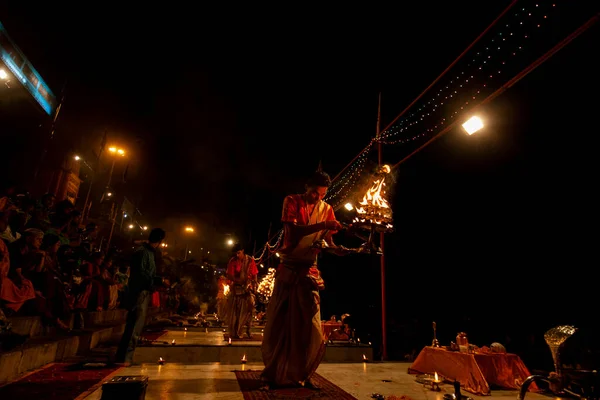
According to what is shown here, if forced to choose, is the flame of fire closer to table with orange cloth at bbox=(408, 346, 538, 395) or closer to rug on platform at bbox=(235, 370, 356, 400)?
rug on platform at bbox=(235, 370, 356, 400)

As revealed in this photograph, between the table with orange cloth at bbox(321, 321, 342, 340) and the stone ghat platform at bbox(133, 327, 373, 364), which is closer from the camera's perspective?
the stone ghat platform at bbox(133, 327, 373, 364)

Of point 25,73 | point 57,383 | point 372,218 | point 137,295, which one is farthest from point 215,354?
point 25,73

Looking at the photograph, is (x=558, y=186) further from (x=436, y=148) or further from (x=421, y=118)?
(x=421, y=118)

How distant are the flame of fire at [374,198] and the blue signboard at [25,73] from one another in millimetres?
31491

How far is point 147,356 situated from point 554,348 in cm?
598

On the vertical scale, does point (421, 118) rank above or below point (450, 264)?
above

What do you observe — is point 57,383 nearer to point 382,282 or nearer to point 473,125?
point 382,282

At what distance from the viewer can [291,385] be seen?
382cm

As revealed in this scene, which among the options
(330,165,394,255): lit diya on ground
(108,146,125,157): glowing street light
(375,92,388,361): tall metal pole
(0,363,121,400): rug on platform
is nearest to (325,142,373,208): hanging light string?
(375,92,388,361): tall metal pole

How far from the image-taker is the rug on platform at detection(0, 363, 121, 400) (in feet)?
11.1

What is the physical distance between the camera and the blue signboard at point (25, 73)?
23891 millimetres

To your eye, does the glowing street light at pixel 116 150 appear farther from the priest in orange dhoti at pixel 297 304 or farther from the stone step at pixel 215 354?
the priest in orange dhoti at pixel 297 304

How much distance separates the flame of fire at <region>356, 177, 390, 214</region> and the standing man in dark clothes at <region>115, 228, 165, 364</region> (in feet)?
13.5

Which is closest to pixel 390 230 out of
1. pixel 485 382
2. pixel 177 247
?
pixel 485 382
